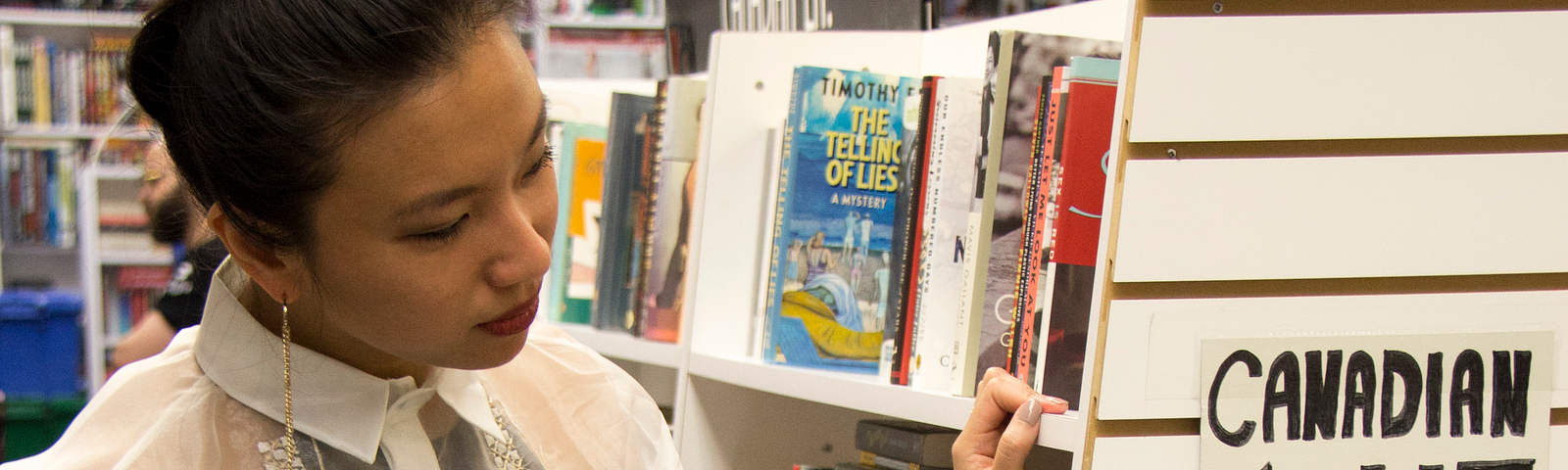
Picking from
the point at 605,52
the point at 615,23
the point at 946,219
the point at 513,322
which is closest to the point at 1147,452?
the point at 946,219

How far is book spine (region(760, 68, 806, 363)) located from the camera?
1.16 m

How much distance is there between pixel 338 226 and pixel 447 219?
0.25ft

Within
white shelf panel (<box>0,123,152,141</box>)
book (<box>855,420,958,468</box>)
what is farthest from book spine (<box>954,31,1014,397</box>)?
white shelf panel (<box>0,123,152,141</box>)

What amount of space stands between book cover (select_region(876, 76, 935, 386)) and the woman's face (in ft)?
1.25

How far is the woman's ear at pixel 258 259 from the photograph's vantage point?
79cm

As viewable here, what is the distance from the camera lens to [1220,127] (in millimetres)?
734

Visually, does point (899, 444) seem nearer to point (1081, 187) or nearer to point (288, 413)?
point (1081, 187)

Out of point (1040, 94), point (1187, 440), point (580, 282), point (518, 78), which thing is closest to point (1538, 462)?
point (1187, 440)

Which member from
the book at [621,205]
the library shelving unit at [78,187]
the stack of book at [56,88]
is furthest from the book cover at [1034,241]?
the stack of book at [56,88]

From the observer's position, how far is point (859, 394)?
1.05 m

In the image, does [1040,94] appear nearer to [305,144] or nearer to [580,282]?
[305,144]

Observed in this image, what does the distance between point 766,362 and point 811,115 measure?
266 millimetres

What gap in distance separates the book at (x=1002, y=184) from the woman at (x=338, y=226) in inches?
4.5

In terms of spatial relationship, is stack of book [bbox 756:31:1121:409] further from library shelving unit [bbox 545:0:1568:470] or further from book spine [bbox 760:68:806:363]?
library shelving unit [bbox 545:0:1568:470]
